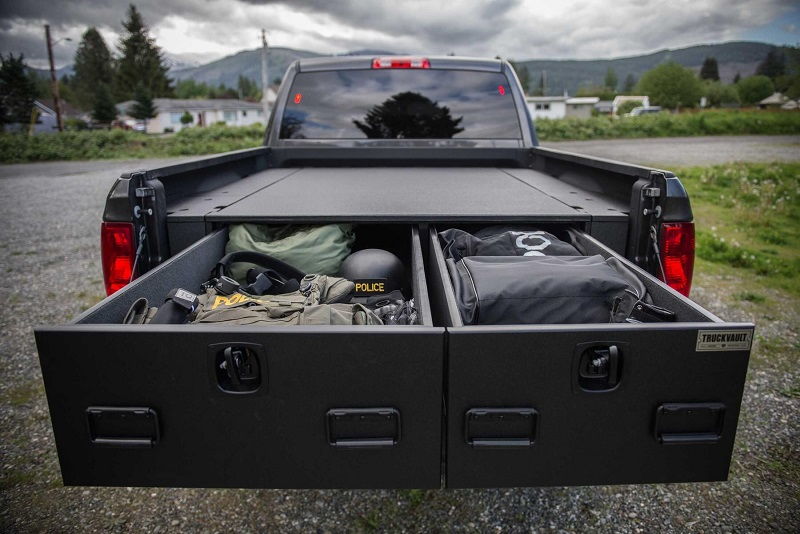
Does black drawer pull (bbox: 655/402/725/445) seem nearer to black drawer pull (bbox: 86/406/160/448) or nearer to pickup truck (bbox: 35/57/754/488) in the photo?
pickup truck (bbox: 35/57/754/488)

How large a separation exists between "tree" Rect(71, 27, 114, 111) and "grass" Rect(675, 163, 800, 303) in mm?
87184

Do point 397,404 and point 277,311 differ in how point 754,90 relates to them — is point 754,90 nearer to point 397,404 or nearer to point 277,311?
point 277,311

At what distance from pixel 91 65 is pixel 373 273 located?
312 feet

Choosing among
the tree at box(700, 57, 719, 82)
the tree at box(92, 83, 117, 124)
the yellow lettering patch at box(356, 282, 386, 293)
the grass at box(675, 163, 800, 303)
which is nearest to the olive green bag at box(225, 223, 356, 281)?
the yellow lettering patch at box(356, 282, 386, 293)

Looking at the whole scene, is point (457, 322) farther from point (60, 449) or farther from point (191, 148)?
point (191, 148)

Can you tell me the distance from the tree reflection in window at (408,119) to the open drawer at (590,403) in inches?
120

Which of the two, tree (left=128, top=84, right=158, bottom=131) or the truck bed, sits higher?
tree (left=128, top=84, right=158, bottom=131)

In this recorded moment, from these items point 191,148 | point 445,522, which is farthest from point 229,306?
point 191,148

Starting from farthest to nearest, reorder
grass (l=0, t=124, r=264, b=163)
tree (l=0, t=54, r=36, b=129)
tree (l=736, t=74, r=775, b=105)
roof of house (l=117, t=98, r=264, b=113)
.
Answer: tree (l=736, t=74, r=775, b=105)
roof of house (l=117, t=98, r=264, b=113)
tree (l=0, t=54, r=36, b=129)
grass (l=0, t=124, r=264, b=163)

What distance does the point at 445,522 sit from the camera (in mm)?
2379

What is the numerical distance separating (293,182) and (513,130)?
1923mm

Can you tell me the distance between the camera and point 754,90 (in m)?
108

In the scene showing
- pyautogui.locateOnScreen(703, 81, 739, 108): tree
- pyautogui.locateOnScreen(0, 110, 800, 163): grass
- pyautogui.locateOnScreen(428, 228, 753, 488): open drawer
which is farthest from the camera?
pyautogui.locateOnScreen(703, 81, 739, 108): tree

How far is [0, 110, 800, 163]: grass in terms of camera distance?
23250 mm
